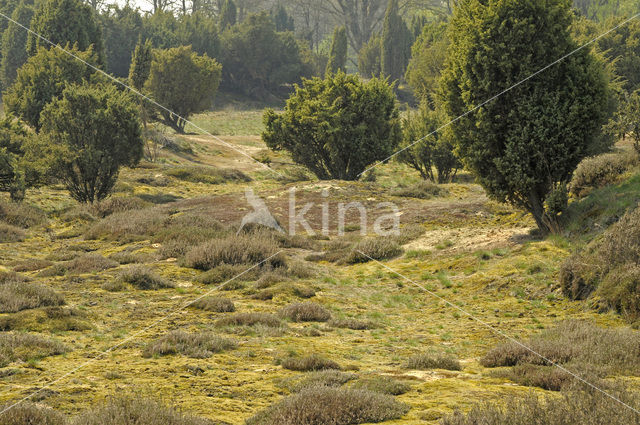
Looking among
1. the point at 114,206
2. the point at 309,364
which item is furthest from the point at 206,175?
the point at 309,364

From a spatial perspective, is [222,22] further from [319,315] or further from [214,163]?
[319,315]

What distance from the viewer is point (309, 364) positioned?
7.06 meters

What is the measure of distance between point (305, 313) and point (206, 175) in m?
28.7

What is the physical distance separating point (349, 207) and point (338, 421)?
816 inches

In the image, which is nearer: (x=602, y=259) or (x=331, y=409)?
(x=331, y=409)

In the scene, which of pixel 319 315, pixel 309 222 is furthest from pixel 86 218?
pixel 319 315

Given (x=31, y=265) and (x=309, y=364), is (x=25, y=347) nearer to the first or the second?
(x=309, y=364)

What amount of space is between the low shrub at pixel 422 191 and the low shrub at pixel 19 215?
16202mm

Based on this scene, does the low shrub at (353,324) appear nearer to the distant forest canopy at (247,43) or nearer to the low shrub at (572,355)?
the low shrub at (572,355)

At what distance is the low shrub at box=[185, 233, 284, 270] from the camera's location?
14.8 meters

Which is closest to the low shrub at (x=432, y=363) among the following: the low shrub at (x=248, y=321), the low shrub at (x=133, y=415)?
the low shrub at (x=248, y=321)

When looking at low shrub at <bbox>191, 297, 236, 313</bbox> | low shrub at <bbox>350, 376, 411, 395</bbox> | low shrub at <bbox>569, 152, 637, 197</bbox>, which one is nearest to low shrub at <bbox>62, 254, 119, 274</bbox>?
low shrub at <bbox>191, 297, 236, 313</bbox>

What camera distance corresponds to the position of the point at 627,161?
16891 mm

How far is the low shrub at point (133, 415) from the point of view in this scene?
4.41m
